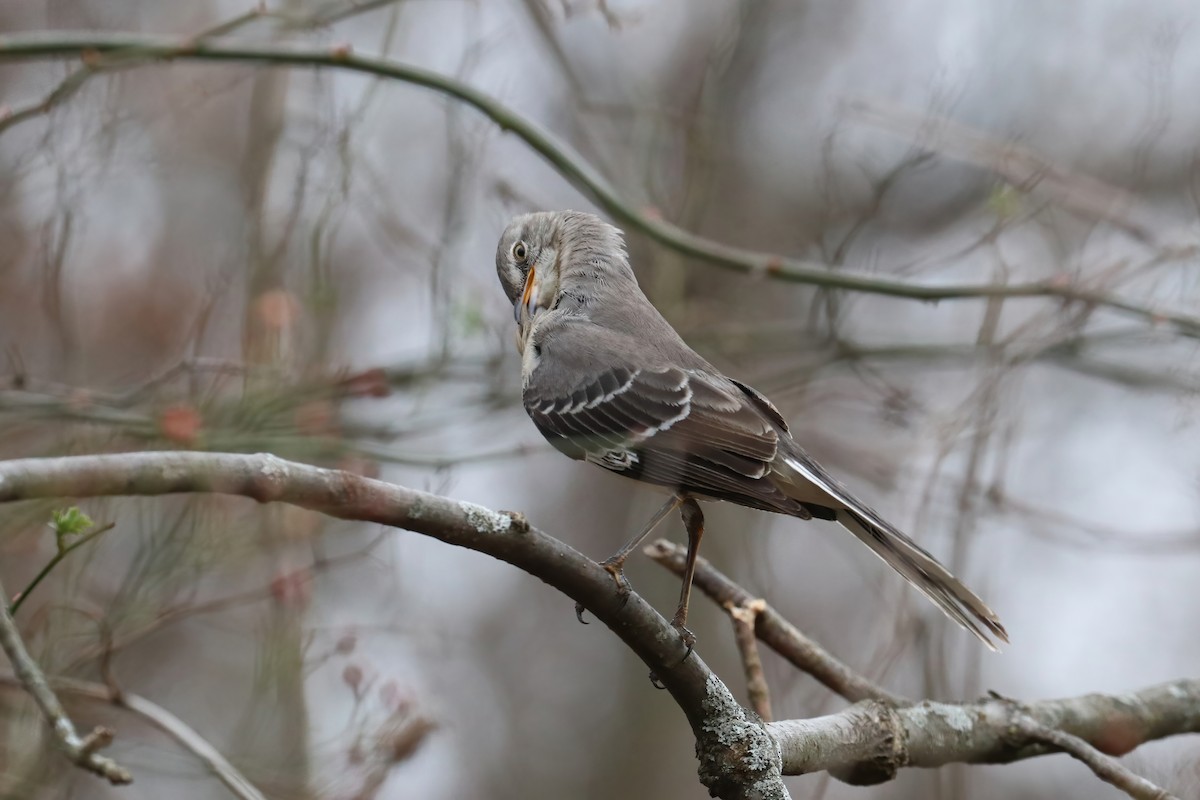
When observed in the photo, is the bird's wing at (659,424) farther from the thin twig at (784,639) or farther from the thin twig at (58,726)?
the thin twig at (58,726)

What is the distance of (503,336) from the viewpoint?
5.48 meters

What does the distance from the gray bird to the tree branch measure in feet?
0.81

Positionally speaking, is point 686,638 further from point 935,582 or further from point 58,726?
point 58,726

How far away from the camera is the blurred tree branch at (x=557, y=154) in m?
4.13

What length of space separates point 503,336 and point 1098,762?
331 centimetres

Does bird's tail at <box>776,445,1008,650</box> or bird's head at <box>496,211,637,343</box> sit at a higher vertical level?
bird's head at <box>496,211,637,343</box>

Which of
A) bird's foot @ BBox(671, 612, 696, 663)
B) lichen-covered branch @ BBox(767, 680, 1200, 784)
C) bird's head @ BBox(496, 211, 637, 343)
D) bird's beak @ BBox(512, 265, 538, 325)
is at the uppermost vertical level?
bird's head @ BBox(496, 211, 637, 343)

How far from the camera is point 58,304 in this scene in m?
4.12

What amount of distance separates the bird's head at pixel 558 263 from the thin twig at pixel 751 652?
1.47 meters

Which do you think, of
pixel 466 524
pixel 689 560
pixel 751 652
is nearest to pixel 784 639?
pixel 751 652

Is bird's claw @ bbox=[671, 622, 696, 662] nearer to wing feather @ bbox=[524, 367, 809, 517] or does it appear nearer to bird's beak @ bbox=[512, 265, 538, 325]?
wing feather @ bbox=[524, 367, 809, 517]

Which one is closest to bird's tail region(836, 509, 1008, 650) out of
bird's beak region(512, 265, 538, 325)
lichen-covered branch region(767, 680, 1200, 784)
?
lichen-covered branch region(767, 680, 1200, 784)

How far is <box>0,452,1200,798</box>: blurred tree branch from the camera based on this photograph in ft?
7.27

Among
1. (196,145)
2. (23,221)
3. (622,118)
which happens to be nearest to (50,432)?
(23,221)
